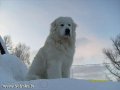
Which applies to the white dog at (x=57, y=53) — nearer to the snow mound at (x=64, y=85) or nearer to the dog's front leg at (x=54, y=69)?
the dog's front leg at (x=54, y=69)

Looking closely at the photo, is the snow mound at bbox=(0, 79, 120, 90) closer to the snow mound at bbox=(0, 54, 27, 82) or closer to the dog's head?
the dog's head

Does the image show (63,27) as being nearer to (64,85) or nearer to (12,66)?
(64,85)

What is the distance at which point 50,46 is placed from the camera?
6863 millimetres

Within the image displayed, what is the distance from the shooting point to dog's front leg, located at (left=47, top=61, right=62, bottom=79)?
663 cm

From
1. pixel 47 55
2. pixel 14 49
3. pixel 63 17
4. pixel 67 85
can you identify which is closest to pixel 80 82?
pixel 67 85

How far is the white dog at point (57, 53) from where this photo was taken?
6.70m

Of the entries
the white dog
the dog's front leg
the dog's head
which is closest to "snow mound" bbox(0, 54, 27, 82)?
the white dog

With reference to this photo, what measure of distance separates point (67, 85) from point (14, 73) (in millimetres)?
4820

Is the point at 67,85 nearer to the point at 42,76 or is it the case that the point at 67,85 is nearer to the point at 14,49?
the point at 42,76

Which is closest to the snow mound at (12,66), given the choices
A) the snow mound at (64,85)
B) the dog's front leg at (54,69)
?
the dog's front leg at (54,69)

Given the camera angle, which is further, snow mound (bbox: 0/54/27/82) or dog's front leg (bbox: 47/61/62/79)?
snow mound (bbox: 0/54/27/82)

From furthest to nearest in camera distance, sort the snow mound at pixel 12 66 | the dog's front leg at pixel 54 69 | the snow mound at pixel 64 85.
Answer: the snow mound at pixel 12 66, the dog's front leg at pixel 54 69, the snow mound at pixel 64 85

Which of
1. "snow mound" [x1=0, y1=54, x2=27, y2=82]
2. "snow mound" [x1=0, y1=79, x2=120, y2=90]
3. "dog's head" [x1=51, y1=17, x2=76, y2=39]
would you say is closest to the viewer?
"snow mound" [x1=0, y1=79, x2=120, y2=90]

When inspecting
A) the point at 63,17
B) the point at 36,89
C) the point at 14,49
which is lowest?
the point at 14,49
